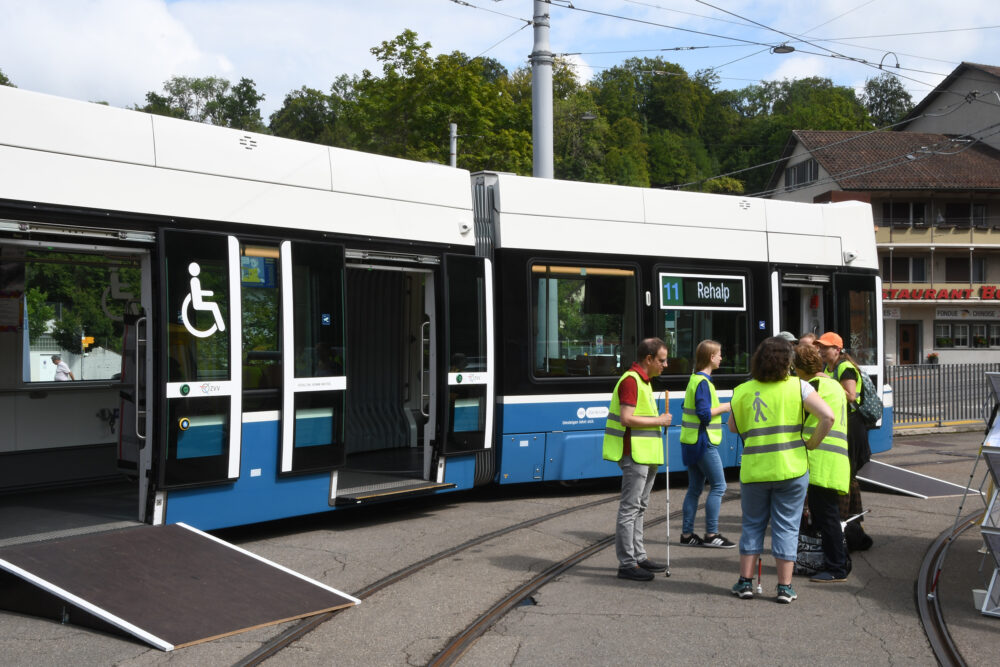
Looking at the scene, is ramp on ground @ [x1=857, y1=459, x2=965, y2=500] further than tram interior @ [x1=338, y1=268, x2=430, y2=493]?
No

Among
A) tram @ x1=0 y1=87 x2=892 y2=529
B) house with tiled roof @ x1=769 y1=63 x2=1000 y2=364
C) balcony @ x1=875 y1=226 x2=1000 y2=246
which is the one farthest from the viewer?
balcony @ x1=875 y1=226 x2=1000 y2=246

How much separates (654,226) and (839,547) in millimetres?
5181

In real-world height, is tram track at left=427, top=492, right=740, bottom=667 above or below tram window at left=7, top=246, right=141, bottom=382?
below

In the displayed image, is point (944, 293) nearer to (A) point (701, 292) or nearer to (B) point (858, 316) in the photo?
(B) point (858, 316)

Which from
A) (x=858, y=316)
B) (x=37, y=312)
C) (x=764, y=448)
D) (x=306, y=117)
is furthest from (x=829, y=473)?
(x=306, y=117)

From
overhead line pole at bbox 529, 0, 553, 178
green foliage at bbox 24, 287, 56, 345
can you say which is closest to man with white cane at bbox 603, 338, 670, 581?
green foliage at bbox 24, 287, 56, 345

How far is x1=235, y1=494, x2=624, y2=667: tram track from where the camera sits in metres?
5.57

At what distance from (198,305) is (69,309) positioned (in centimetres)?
317

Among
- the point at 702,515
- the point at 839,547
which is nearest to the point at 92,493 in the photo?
the point at 702,515

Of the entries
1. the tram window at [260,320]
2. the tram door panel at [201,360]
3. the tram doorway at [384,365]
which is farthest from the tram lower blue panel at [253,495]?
the tram doorway at [384,365]

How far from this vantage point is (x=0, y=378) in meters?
9.40

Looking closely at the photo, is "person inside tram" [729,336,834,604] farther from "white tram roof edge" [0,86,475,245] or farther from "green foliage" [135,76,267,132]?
"green foliage" [135,76,267,132]

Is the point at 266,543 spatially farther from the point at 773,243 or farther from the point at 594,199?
the point at 773,243

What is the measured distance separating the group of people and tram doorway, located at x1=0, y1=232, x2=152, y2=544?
3.87 meters
